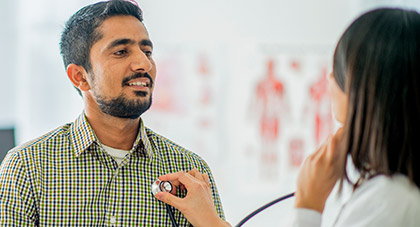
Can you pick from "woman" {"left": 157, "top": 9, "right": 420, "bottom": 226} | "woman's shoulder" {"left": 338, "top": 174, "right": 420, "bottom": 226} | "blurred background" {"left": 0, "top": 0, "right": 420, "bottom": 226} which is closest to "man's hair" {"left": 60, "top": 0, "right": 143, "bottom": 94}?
"woman" {"left": 157, "top": 9, "right": 420, "bottom": 226}

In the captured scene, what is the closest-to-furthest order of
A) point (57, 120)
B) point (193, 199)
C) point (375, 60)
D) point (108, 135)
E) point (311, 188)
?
1. point (375, 60)
2. point (311, 188)
3. point (193, 199)
4. point (108, 135)
5. point (57, 120)

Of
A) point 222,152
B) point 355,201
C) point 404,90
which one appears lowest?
point 222,152

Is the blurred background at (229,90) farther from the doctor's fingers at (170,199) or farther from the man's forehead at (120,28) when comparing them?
the doctor's fingers at (170,199)

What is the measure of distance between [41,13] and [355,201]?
7.81 ft

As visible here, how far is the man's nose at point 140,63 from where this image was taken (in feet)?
4.81

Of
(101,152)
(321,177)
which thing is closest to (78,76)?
(101,152)

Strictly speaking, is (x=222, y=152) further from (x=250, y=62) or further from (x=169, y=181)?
(x=169, y=181)

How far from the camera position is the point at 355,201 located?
967 millimetres

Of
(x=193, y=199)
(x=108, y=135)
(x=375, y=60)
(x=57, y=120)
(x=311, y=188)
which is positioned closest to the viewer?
(x=375, y=60)

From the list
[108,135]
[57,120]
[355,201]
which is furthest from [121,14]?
[57,120]

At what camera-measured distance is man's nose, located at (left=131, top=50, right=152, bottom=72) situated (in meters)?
1.47

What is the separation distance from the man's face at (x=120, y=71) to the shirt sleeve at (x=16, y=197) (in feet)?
1.02

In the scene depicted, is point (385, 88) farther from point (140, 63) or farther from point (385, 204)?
point (140, 63)

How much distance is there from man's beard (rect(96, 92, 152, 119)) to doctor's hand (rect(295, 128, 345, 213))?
1.94 feet
